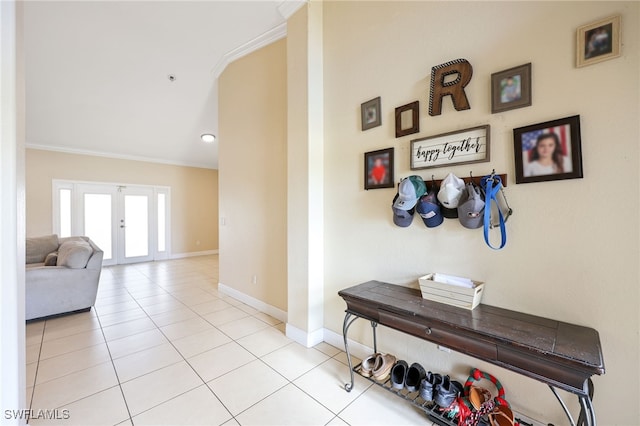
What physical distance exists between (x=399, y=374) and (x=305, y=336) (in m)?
0.91

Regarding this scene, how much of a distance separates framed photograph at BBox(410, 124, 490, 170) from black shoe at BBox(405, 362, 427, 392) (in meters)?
1.36

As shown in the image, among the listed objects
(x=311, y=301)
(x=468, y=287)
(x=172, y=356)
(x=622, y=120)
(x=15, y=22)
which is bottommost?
(x=172, y=356)

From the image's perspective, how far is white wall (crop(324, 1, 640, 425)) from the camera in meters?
1.16

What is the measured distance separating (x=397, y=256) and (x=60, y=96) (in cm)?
532

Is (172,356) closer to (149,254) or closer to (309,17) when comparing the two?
(309,17)

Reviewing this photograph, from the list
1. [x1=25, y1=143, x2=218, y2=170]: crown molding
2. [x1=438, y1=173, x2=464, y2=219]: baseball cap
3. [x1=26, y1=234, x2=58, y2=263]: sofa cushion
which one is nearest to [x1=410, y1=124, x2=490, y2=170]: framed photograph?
[x1=438, y1=173, x2=464, y2=219]: baseball cap

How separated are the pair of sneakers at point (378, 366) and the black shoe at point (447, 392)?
0.32 metres

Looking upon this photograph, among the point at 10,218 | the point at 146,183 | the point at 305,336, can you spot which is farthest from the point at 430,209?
the point at 146,183

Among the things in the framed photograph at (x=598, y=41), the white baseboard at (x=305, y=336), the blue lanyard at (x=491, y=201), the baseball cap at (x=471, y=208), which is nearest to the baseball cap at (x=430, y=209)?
the baseball cap at (x=471, y=208)

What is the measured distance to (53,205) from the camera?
15.9 feet

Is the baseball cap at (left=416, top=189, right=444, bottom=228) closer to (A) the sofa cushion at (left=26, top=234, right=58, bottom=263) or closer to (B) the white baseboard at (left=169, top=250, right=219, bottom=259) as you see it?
Result: (A) the sofa cushion at (left=26, top=234, right=58, bottom=263)

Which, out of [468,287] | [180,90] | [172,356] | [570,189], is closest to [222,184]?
[180,90]

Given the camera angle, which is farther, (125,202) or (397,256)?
(125,202)

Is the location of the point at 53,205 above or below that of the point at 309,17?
below
